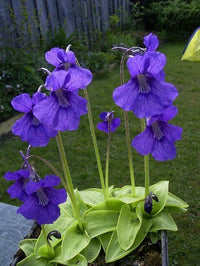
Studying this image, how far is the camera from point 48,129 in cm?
121

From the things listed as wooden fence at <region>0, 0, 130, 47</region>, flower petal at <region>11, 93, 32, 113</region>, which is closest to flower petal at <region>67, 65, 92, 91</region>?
flower petal at <region>11, 93, 32, 113</region>

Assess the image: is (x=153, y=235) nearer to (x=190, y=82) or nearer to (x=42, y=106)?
(x=42, y=106)

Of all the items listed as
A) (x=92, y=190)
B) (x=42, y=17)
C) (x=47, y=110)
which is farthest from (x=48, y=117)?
(x=42, y=17)

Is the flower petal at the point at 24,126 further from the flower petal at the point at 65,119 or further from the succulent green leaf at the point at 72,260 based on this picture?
the succulent green leaf at the point at 72,260

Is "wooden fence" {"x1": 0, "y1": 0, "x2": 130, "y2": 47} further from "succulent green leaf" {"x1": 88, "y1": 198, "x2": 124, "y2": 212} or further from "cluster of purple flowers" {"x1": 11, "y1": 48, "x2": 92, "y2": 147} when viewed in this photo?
"cluster of purple flowers" {"x1": 11, "y1": 48, "x2": 92, "y2": 147}

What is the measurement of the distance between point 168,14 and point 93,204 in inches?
248

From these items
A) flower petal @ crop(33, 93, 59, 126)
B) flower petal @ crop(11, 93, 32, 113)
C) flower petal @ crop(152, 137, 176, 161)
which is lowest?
flower petal @ crop(152, 137, 176, 161)

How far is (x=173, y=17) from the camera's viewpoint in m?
7.22

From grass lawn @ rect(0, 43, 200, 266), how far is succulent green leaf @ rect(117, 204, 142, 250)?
2.71ft

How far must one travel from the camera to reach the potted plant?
3.77 feet

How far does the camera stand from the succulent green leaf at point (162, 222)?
1.64 m

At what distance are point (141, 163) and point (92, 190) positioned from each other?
138 cm

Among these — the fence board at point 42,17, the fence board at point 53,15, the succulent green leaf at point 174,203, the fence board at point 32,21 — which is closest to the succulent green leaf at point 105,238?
the succulent green leaf at point 174,203

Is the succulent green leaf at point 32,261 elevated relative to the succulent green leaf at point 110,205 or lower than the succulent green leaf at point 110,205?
lower
